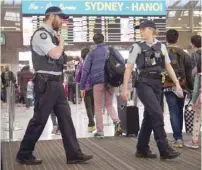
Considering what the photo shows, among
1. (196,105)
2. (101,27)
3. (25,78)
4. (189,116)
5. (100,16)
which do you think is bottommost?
(189,116)

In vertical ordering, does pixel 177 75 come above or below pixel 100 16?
below

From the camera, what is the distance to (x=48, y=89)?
4.02 metres

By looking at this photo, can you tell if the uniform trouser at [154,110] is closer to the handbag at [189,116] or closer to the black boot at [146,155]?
the black boot at [146,155]

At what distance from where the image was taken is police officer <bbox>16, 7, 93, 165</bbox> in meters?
3.98

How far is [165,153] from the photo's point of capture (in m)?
4.18

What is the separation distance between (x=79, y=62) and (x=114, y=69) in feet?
4.99

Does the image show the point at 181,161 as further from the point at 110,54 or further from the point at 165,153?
the point at 110,54

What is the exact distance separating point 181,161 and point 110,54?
2203 millimetres

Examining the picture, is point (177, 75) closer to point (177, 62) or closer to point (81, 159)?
point (177, 62)

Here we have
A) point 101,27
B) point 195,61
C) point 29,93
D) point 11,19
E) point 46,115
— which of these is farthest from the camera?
point 11,19

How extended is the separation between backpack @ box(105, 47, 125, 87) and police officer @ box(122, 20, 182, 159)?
60.5 inches

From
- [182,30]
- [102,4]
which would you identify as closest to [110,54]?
[102,4]

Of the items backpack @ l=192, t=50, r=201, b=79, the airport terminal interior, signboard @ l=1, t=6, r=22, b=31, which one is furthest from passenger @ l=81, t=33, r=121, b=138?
signboard @ l=1, t=6, r=22, b=31

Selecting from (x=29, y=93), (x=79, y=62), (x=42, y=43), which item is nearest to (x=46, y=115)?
(x=42, y=43)
